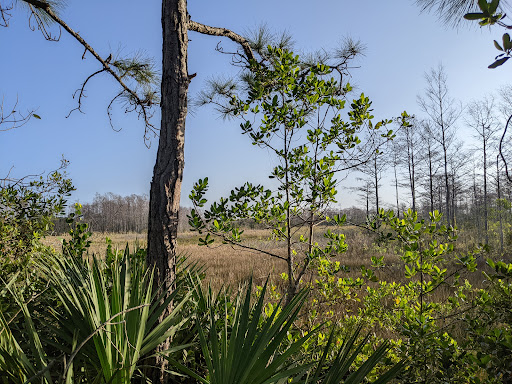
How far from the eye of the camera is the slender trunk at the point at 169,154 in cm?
237

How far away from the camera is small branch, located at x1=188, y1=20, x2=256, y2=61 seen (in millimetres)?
2947

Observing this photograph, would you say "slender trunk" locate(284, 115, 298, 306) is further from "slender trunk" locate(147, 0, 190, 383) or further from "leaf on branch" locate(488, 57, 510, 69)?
"leaf on branch" locate(488, 57, 510, 69)

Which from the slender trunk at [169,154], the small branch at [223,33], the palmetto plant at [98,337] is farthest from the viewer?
the small branch at [223,33]

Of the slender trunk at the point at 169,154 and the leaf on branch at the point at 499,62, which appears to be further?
A: the slender trunk at the point at 169,154

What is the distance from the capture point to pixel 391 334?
16.5 feet

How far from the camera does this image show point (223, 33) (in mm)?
3363

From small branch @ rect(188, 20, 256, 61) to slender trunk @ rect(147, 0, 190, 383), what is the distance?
236 mm

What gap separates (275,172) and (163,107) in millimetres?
1230

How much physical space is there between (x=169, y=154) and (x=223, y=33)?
1.62 m

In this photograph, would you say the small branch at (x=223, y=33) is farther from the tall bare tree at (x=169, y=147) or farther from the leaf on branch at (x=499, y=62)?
the leaf on branch at (x=499, y=62)

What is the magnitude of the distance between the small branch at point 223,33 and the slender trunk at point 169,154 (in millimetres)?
236

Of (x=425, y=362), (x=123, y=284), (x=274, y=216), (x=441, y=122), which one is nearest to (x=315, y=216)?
(x=274, y=216)

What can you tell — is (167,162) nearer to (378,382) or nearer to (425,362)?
(378,382)

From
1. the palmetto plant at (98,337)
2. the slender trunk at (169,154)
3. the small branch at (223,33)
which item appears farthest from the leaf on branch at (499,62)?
the small branch at (223,33)
